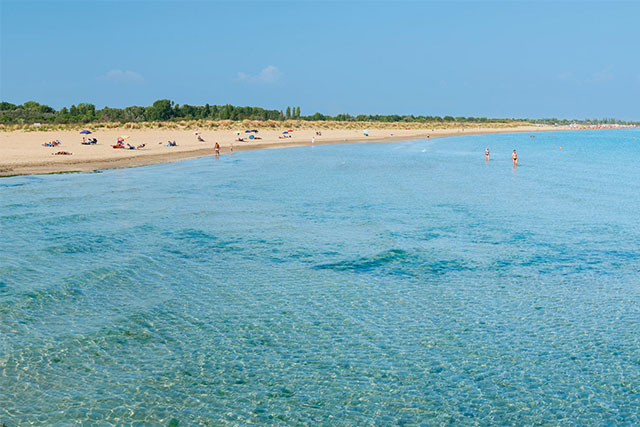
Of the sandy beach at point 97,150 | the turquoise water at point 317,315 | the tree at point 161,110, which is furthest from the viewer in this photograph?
the tree at point 161,110

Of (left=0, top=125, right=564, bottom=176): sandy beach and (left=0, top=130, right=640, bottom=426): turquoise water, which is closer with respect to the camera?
(left=0, top=130, right=640, bottom=426): turquoise water

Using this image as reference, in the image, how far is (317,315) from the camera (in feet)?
44.9

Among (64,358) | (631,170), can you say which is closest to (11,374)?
(64,358)

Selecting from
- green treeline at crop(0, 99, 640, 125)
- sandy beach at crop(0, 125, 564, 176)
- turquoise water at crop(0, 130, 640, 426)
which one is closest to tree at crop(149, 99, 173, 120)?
green treeline at crop(0, 99, 640, 125)

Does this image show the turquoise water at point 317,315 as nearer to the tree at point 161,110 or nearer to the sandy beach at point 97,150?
the sandy beach at point 97,150

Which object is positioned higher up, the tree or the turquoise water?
the tree

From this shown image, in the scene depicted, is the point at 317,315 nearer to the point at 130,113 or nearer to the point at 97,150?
the point at 97,150

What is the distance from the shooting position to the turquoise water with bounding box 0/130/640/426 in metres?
9.63

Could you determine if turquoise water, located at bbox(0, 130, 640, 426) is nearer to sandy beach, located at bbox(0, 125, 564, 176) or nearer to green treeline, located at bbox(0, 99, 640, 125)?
sandy beach, located at bbox(0, 125, 564, 176)

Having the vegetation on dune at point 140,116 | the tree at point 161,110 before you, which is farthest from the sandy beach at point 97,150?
the tree at point 161,110

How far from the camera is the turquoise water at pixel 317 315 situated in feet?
31.6

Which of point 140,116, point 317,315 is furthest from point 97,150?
point 140,116

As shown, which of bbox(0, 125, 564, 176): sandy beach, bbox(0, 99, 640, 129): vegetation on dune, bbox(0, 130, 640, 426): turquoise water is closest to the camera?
bbox(0, 130, 640, 426): turquoise water

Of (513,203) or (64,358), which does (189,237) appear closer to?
(64,358)
